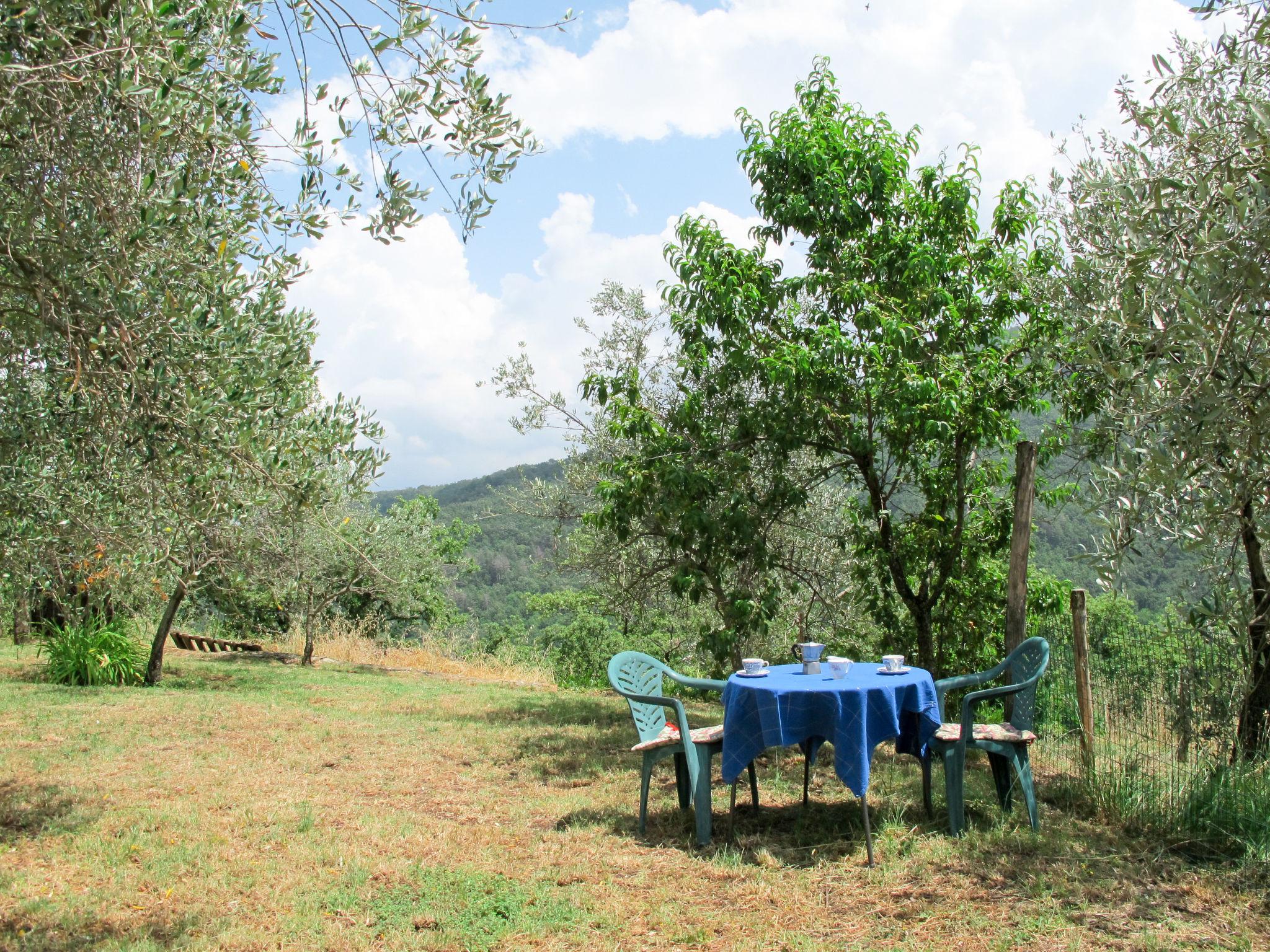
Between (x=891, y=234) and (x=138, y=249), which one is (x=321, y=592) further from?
(x=138, y=249)

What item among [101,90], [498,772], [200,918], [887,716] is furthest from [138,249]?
[498,772]

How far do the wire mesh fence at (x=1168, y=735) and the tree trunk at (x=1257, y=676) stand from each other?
9cm

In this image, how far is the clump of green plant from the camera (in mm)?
11648

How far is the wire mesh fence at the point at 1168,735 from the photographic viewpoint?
4.77 metres

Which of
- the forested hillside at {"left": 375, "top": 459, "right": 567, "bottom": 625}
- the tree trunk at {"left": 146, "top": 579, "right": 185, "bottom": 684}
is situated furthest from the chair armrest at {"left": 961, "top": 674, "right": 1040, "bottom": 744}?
the forested hillside at {"left": 375, "top": 459, "right": 567, "bottom": 625}

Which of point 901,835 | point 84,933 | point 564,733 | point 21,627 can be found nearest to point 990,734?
point 901,835

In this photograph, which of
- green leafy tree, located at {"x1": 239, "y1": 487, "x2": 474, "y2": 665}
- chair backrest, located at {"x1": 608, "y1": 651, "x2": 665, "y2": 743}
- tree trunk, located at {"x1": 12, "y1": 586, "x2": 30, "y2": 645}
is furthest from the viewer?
tree trunk, located at {"x1": 12, "y1": 586, "x2": 30, "y2": 645}

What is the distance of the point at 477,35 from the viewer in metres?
3.98

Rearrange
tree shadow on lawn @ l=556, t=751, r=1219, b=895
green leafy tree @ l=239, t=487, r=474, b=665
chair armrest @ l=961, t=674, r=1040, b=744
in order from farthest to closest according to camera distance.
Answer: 1. green leafy tree @ l=239, t=487, r=474, b=665
2. chair armrest @ l=961, t=674, r=1040, b=744
3. tree shadow on lawn @ l=556, t=751, r=1219, b=895

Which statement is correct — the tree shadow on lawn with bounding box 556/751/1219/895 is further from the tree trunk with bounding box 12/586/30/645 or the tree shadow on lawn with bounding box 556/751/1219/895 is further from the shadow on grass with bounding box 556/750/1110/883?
the tree trunk with bounding box 12/586/30/645

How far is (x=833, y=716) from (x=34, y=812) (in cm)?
507

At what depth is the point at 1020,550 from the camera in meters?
6.94

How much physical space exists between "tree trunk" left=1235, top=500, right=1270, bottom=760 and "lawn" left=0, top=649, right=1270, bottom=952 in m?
1.07

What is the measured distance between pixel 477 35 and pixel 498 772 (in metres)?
5.46
